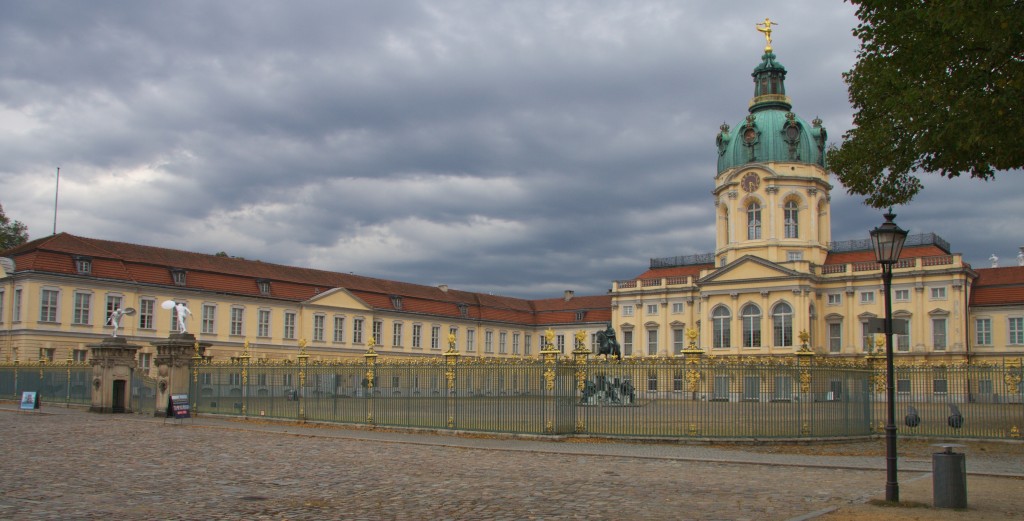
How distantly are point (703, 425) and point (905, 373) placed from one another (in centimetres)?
838

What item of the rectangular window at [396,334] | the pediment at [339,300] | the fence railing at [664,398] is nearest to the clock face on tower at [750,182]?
the rectangular window at [396,334]

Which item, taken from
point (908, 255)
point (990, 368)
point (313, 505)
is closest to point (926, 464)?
point (990, 368)

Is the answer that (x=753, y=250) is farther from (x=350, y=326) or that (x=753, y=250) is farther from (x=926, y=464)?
(x=926, y=464)

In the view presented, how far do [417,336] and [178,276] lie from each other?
2312cm

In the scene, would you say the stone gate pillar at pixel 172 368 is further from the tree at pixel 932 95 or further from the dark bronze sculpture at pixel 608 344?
the tree at pixel 932 95

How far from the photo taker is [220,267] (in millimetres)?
63500

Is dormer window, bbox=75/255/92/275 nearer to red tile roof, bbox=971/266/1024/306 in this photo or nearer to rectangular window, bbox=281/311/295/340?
rectangular window, bbox=281/311/295/340

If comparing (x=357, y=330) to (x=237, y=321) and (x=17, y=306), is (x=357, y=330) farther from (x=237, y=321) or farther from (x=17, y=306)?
(x=17, y=306)

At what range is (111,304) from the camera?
185ft

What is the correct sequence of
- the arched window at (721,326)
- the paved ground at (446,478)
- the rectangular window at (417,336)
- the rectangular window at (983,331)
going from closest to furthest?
A: the paved ground at (446,478) < the rectangular window at (983,331) < the arched window at (721,326) < the rectangular window at (417,336)

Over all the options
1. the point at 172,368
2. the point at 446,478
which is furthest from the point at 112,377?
the point at 446,478

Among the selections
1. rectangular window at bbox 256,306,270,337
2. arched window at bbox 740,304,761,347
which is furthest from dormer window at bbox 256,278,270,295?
arched window at bbox 740,304,761,347

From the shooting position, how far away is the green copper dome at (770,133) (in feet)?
223

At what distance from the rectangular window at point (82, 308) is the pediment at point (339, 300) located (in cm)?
1653
